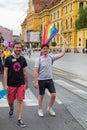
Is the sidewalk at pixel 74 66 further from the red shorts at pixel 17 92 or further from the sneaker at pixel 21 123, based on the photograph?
the sneaker at pixel 21 123

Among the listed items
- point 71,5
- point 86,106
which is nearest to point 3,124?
point 86,106

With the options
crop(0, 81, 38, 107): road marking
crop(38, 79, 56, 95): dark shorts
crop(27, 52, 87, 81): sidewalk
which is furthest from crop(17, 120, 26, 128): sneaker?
crop(27, 52, 87, 81): sidewalk

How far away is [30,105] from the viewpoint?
35.4ft

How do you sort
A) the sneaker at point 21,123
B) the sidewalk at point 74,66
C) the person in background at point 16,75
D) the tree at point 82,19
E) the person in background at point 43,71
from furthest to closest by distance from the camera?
the tree at point 82,19 < the sidewalk at point 74,66 < the person in background at point 43,71 < the person in background at point 16,75 < the sneaker at point 21,123

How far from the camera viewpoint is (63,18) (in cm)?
11619

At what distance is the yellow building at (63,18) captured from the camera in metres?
102

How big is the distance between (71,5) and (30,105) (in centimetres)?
9662

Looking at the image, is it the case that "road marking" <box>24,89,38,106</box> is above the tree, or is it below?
below

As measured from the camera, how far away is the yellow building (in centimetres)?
10150

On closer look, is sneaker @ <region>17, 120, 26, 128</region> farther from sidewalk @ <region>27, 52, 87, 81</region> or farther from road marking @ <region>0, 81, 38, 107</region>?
sidewalk @ <region>27, 52, 87, 81</region>

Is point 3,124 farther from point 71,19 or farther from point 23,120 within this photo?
point 71,19

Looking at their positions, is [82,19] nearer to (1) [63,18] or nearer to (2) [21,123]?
(1) [63,18]

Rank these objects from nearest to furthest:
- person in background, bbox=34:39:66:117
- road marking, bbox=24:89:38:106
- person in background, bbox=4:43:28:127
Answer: person in background, bbox=4:43:28:127 → person in background, bbox=34:39:66:117 → road marking, bbox=24:89:38:106

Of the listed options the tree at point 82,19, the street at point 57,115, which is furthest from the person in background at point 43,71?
the tree at point 82,19
